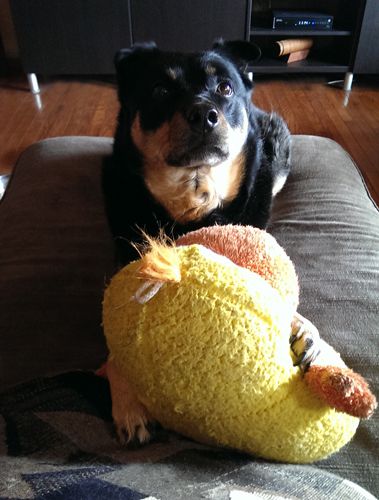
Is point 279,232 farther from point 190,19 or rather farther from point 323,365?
point 190,19

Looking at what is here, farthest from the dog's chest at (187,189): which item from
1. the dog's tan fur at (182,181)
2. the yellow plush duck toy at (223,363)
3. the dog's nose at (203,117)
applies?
the yellow plush duck toy at (223,363)

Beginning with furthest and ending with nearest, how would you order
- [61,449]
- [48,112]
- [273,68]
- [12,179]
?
[273,68], [48,112], [12,179], [61,449]

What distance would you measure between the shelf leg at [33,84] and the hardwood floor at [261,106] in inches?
2.0

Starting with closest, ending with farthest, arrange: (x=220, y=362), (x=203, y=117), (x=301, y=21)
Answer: (x=220, y=362)
(x=203, y=117)
(x=301, y=21)

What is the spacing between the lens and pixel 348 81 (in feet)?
10.8

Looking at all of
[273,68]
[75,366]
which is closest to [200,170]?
[75,366]

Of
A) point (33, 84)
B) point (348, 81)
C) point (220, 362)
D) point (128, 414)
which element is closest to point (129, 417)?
point (128, 414)

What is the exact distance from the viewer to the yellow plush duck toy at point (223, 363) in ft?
1.69

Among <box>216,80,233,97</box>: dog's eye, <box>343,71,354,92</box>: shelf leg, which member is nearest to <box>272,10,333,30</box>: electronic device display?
<box>343,71,354,92</box>: shelf leg

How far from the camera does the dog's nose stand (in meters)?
1.02

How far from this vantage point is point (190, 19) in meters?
3.02

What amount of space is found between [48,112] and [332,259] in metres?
2.50

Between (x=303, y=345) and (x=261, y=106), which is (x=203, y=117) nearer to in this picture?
(x=303, y=345)

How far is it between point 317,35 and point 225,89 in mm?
2547
